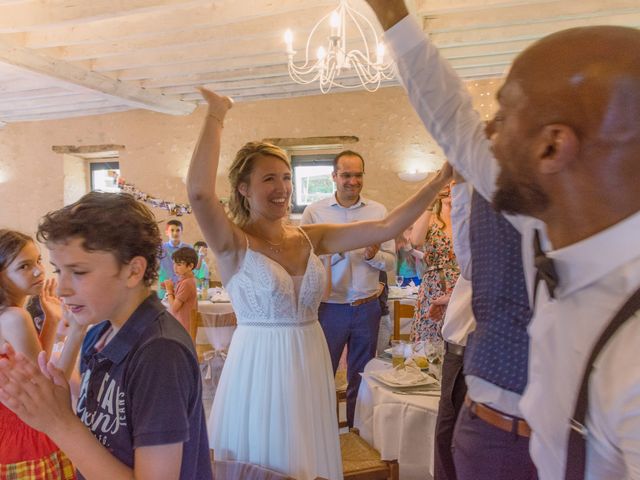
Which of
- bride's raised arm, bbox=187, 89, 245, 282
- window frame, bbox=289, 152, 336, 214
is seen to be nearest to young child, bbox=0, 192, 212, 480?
bride's raised arm, bbox=187, 89, 245, 282

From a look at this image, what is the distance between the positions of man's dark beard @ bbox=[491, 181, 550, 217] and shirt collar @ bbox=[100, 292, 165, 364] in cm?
74

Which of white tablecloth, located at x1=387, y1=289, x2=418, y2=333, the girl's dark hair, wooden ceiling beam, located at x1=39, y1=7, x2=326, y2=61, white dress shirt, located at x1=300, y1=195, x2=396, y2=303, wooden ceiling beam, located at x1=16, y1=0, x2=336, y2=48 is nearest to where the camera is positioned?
the girl's dark hair

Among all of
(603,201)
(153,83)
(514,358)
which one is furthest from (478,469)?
(153,83)

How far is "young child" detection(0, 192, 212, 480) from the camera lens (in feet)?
3.19

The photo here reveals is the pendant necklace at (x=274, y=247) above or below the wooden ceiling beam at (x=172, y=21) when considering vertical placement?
below

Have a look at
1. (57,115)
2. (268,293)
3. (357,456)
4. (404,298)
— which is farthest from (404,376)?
(57,115)

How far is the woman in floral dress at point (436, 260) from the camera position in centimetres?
322

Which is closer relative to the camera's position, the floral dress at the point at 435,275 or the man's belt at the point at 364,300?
the floral dress at the point at 435,275

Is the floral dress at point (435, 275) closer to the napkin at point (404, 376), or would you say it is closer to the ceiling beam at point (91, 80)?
the napkin at point (404, 376)

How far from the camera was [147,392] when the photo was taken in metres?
0.98

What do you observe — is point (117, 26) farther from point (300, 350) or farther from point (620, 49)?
point (620, 49)

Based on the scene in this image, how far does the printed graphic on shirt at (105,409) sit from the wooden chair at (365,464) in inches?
51.0

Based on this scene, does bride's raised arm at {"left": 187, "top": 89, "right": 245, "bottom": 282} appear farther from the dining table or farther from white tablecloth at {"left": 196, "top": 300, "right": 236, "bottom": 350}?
the dining table

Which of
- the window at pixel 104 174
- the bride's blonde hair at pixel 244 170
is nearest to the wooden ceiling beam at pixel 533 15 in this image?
the bride's blonde hair at pixel 244 170
